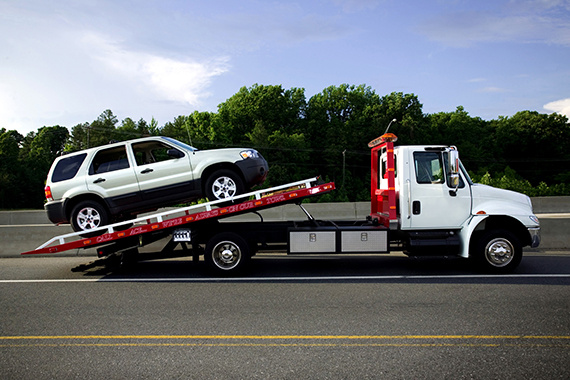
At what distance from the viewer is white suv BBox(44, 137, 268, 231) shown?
8.04m

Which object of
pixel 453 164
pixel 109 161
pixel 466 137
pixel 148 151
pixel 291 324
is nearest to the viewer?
pixel 291 324

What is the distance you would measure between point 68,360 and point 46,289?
3651 millimetres

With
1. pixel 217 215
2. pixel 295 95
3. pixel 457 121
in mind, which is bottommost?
pixel 217 215

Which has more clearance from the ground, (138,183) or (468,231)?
(138,183)

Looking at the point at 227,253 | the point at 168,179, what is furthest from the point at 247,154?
the point at 227,253

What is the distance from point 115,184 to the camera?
8062 millimetres

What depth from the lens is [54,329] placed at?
5133mm

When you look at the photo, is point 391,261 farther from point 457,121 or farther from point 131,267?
point 457,121

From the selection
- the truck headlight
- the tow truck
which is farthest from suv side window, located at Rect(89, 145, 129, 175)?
the truck headlight

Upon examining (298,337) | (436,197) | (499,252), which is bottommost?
(298,337)

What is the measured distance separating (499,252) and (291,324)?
4.72 m

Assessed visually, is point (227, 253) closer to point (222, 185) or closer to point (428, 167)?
point (222, 185)

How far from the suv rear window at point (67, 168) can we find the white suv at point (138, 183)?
0.02 meters

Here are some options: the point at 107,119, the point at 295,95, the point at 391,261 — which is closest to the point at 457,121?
the point at 295,95
